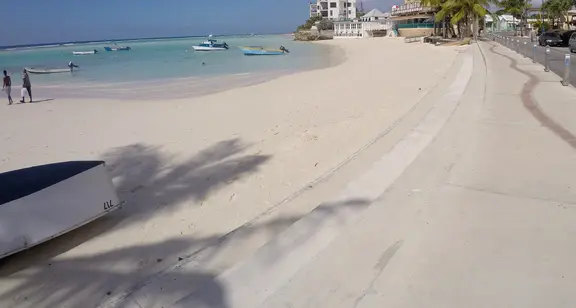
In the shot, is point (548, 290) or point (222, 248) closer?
point (548, 290)

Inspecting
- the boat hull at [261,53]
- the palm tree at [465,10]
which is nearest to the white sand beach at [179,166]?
the palm tree at [465,10]

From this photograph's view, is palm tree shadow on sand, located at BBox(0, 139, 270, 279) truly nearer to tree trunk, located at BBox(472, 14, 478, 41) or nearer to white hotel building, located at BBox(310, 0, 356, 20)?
tree trunk, located at BBox(472, 14, 478, 41)

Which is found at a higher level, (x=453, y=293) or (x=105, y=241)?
(x=453, y=293)

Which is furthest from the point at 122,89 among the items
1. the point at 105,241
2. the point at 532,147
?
the point at 532,147

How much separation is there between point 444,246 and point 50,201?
4.32m

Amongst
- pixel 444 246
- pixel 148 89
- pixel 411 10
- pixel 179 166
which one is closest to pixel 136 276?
pixel 444 246

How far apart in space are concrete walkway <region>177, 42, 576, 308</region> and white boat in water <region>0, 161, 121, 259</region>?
9.97ft

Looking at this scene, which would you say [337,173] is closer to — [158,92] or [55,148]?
[55,148]

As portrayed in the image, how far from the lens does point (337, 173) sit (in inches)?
234

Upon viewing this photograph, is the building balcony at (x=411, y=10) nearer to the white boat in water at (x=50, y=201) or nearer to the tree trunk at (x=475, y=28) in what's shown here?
the tree trunk at (x=475, y=28)

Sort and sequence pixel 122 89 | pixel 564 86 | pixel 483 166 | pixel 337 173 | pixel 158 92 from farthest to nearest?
pixel 122 89, pixel 158 92, pixel 564 86, pixel 337 173, pixel 483 166

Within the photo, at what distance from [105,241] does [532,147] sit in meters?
5.98

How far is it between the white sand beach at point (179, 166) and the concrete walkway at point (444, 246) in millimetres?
698

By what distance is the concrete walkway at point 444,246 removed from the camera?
2.89m
